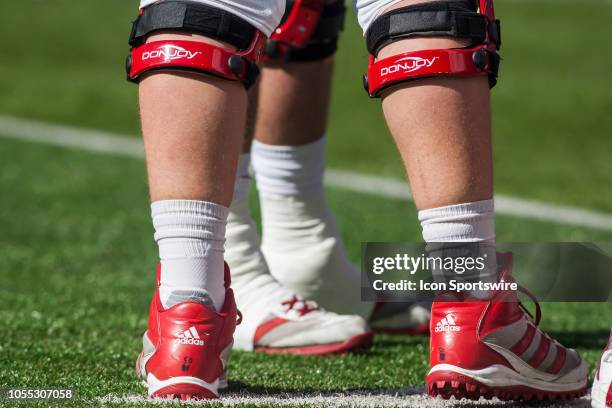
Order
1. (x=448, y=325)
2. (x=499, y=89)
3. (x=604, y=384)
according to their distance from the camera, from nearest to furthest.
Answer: (x=604, y=384), (x=448, y=325), (x=499, y=89)

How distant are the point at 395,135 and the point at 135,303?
1616 mm

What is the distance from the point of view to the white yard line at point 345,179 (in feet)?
17.3

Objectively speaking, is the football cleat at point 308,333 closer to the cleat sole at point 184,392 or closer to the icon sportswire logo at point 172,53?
the cleat sole at point 184,392

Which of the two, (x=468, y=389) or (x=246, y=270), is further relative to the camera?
(x=246, y=270)

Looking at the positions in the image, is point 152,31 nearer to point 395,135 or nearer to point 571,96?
point 395,135

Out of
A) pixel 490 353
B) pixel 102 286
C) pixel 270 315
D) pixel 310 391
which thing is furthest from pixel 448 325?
pixel 102 286

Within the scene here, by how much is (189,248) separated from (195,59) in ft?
1.15

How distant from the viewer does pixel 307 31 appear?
2.89 metres

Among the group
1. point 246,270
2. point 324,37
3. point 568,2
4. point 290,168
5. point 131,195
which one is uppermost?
point 568,2

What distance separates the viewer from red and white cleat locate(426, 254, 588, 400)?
2010 millimetres

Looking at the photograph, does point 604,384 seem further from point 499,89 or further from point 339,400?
point 499,89

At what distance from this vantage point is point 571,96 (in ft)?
31.9

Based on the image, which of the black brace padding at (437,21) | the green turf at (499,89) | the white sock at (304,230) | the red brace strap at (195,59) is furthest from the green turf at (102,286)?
the green turf at (499,89)

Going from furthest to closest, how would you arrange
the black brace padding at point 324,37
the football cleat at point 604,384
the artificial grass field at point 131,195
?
1. the black brace padding at point 324,37
2. the artificial grass field at point 131,195
3. the football cleat at point 604,384
